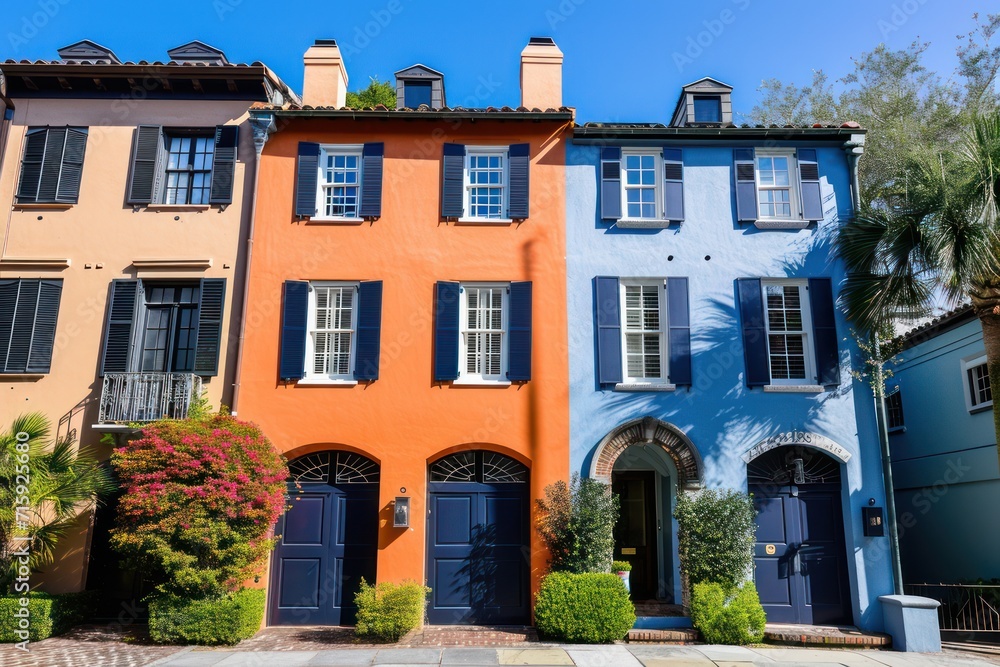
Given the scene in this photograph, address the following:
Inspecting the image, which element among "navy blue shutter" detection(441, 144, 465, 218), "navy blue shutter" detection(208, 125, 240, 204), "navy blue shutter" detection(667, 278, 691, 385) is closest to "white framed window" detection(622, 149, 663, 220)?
"navy blue shutter" detection(667, 278, 691, 385)

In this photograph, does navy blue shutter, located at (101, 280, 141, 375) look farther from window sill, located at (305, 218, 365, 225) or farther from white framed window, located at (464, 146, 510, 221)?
white framed window, located at (464, 146, 510, 221)

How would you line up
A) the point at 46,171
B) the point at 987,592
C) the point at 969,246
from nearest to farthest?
1. the point at 969,246
2. the point at 987,592
3. the point at 46,171

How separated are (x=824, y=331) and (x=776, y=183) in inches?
127

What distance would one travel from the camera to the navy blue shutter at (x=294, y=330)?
1369cm

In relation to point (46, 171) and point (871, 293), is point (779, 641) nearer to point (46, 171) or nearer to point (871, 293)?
point (871, 293)

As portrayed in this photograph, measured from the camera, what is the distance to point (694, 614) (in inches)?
483

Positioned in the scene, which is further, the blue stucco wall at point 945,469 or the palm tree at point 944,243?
the blue stucco wall at point 945,469

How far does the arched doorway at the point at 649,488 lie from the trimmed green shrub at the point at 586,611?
6.51ft

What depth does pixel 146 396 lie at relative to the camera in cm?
1320

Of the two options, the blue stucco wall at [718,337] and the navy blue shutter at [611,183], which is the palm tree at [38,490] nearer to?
the blue stucco wall at [718,337]

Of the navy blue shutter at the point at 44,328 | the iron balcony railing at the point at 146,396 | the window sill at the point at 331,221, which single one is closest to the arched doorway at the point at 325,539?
the iron balcony railing at the point at 146,396

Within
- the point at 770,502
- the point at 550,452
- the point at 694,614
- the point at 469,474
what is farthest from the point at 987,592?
the point at 469,474

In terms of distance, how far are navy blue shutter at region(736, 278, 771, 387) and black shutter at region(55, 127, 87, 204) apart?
1325 centimetres

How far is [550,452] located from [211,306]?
275 inches
